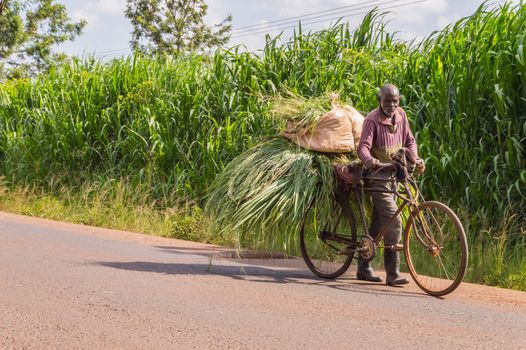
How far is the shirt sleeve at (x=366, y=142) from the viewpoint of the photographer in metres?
6.91

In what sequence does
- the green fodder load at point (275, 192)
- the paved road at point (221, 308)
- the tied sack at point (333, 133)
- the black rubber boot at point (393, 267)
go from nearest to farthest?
the paved road at point (221, 308) → the black rubber boot at point (393, 267) → the green fodder load at point (275, 192) → the tied sack at point (333, 133)

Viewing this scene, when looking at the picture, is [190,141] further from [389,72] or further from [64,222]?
[389,72]

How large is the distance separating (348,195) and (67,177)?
8.86m

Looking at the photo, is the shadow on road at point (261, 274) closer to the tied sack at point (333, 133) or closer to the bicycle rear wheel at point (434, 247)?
the bicycle rear wheel at point (434, 247)

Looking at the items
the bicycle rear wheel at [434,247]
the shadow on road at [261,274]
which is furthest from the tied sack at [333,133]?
the shadow on road at [261,274]

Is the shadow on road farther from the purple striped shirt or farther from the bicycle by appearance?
the purple striped shirt

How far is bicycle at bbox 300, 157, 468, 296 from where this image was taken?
6801mm

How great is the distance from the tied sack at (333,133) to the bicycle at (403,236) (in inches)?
15.4

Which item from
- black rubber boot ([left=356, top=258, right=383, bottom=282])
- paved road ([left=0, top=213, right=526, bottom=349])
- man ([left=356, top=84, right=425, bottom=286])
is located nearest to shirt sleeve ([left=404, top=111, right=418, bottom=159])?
man ([left=356, top=84, right=425, bottom=286])

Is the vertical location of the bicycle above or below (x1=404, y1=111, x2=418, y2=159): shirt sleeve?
below

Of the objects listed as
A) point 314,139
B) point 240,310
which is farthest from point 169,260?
point 240,310

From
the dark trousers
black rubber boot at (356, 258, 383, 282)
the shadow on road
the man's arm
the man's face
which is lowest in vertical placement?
the shadow on road

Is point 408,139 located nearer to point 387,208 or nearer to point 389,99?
point 389,99

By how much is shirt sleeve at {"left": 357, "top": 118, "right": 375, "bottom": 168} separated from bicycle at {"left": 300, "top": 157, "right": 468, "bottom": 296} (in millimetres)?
197
